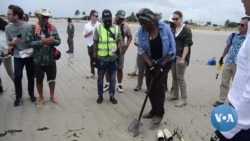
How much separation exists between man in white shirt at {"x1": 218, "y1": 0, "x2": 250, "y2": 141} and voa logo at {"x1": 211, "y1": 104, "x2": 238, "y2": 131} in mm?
107

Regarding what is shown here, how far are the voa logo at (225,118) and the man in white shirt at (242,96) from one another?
0.11 m

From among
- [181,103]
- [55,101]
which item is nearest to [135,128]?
[181,103]

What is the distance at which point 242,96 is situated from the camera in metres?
2.08

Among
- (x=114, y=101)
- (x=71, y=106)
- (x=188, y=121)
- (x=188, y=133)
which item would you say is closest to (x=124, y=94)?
(x=114, y=101)

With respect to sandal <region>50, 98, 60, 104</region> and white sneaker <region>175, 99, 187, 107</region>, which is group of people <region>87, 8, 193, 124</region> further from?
sandal <region>50, 98, 60, 104</region>

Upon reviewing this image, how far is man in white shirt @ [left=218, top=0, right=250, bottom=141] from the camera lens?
80.8 inches

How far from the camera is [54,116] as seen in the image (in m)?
5.51

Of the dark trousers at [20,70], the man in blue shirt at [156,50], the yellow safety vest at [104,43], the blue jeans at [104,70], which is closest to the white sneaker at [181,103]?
the man in blue shirt at [156,50]

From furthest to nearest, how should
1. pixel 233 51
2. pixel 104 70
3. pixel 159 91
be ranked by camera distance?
pixel 104 70
pixel 233 51
pixel 159 91

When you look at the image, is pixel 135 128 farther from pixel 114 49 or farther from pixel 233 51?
pixel 233 51

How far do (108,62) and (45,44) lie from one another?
4.45 ft

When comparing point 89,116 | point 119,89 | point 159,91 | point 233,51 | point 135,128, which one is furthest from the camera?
point 119,89

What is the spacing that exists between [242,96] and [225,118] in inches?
8.3

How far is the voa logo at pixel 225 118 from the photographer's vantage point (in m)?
2.01
